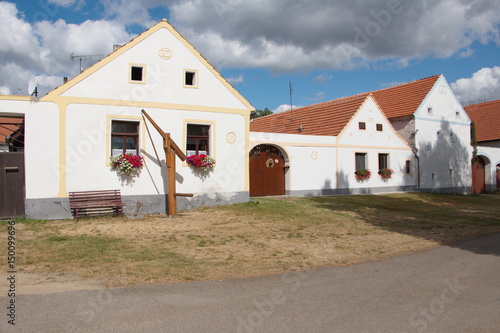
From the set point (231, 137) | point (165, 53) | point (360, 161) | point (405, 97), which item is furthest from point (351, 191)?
point (165, 53)

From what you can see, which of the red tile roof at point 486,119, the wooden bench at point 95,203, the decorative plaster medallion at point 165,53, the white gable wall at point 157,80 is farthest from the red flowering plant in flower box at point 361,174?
the red tile roof at point 486,119

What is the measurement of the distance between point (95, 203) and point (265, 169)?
8.90m

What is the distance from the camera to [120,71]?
14.3 metres

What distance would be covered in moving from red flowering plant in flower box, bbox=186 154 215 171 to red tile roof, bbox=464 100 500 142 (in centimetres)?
2790

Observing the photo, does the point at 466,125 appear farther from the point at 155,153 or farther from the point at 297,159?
the point at 155,153

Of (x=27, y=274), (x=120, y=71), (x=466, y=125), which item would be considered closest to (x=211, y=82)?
(x=120, y=71)

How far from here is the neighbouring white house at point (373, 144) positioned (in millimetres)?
20531

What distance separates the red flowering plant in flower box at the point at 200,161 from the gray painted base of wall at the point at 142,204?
112 centimetres

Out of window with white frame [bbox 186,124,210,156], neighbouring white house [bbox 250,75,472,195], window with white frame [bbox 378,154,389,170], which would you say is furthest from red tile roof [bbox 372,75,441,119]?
window with white frame [bbox 186,124,210,156]

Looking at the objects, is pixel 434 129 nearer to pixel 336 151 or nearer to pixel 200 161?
pixel 336 151

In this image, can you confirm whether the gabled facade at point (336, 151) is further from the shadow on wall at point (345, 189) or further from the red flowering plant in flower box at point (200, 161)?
the red flowering plant in flower box at point (200, 161)

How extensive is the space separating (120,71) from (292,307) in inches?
454

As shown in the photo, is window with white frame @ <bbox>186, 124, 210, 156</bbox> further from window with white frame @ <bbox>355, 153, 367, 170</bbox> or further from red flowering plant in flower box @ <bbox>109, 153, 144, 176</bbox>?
window with white frame @ <bbox>355, 153, 367, 170</bbox>

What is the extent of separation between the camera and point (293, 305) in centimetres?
538
